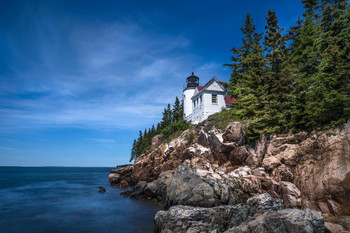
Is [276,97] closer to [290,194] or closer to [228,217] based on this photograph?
[290,194]

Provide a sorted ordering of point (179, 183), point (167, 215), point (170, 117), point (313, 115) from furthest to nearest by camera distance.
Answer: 1. point (170, 117)
2. point (179, 183)
3. point (313, 115)
4. point (167, 215)

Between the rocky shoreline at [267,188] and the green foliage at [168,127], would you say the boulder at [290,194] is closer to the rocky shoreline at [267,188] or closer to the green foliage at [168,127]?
the rocky shoreline at [267,188]

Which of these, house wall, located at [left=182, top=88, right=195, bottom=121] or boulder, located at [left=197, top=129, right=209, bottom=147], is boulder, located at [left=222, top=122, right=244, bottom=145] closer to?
boulder, located at [left=197, top=129, right=209, bottom=147]

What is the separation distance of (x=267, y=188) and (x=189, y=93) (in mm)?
26614

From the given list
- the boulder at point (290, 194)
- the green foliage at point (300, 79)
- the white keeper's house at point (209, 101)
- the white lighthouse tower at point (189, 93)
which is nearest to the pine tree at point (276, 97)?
the green foliage at point (300, 79)

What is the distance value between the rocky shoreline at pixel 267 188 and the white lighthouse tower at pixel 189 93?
1746 cm

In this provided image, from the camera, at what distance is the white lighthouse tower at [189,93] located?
36072mm

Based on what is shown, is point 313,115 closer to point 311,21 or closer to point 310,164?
point 310,164

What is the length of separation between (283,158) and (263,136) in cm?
330

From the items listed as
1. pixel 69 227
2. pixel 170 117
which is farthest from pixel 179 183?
pixel 170 117

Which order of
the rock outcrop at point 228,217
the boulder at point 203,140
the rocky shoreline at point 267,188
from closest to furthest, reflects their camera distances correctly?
the rock outcrop at point 228,217, the rocky shoreline at point 267,188, the boulder at point 203,140

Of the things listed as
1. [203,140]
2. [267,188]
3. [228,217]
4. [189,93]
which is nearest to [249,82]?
[203,140]

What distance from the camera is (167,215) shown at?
9.50 m

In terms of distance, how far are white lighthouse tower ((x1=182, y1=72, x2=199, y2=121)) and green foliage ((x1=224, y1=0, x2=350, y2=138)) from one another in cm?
1122
